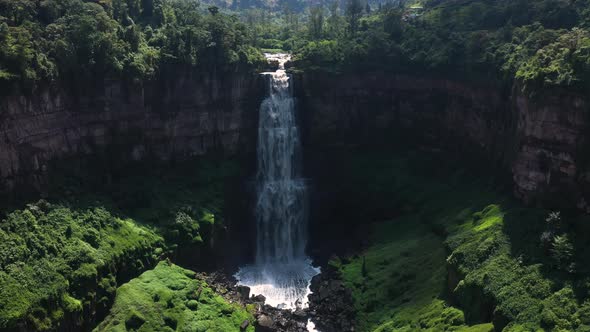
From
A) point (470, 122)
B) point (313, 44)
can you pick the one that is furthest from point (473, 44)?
point (313, 44)

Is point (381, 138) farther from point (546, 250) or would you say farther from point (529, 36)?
point (546, 250)

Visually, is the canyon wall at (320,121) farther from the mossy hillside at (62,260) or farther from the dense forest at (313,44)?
the mossy hillside at (62,260)

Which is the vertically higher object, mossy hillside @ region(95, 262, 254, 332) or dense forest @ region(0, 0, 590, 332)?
dense forest @ region(0, 0, 590, 332)

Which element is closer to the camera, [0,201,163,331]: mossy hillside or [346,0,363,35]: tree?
[0,201,163,331]: mossy hillside

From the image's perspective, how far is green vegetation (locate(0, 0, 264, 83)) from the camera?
52.8 metres

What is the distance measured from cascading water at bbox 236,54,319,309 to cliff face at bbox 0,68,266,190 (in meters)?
2.15

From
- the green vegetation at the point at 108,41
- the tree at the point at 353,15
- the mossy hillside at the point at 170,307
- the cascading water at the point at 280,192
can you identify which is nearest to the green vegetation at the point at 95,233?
the mossy hillside at the point at 170,307

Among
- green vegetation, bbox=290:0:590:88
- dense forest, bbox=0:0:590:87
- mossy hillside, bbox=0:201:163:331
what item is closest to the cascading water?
dense forest, bbox=0:0:590:87

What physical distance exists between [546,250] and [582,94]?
13.3 metres

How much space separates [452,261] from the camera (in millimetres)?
48250

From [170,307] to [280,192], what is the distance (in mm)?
24708

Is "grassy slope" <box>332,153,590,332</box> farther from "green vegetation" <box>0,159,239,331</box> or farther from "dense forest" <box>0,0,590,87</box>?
"green vegetation" <box>0,159,239,331</box>

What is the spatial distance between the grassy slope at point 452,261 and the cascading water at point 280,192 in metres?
7.17

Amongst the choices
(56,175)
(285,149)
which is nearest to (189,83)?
(285,149)
